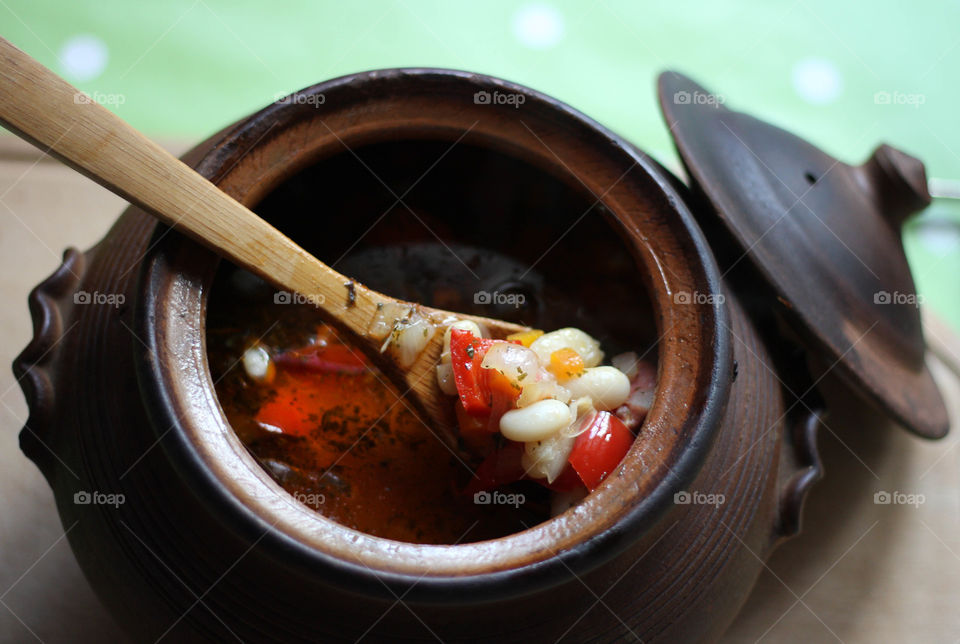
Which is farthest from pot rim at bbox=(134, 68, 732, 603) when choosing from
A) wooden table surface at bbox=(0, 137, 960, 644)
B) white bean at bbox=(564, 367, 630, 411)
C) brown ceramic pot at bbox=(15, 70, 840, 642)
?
wooden table surface at bbox=(0, 137, 960, 644)

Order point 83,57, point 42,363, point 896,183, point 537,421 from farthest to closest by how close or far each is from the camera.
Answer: point 83,57, point 896,183, point 42,363, point 537,421

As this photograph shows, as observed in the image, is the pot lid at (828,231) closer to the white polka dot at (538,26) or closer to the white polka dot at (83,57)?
the white polka dot at (538,26)

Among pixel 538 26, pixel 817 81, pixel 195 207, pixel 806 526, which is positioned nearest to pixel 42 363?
pixel 195 207

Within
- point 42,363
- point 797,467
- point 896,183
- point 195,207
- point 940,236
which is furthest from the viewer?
point 940,236

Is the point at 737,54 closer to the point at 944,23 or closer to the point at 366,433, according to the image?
the point at 944,23

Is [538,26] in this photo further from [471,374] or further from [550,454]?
[550,454]

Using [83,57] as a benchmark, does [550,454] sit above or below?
below

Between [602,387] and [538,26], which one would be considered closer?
[602,387]

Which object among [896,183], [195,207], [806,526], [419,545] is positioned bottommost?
[806,526]
